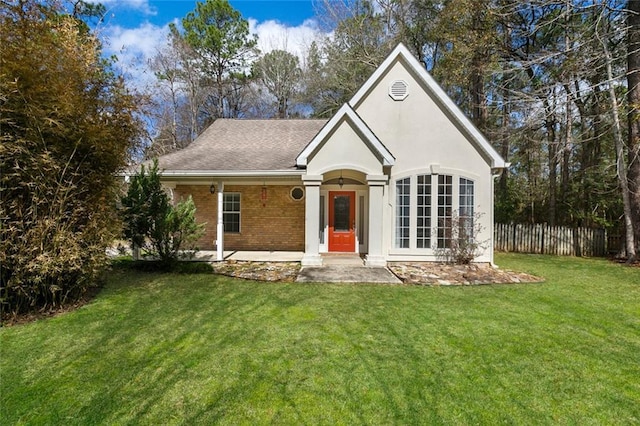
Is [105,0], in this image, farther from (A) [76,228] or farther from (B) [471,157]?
(B) [471,157]

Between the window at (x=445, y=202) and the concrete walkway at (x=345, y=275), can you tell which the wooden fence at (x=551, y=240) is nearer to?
the window at (x=445, y=202)

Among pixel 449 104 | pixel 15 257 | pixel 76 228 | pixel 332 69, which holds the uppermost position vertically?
pixel 332 69

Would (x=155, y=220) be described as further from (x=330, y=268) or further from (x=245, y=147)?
(x=245, y=147)

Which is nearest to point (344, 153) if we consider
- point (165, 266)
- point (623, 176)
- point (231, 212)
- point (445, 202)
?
point (445, 202)

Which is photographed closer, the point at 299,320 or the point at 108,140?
the point at 299,320

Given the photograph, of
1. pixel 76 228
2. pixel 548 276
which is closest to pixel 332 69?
pixel 548 276

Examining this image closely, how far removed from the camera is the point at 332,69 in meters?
22.1

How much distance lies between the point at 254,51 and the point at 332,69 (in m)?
8.23

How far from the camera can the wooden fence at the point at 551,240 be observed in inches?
508

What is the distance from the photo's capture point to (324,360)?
3.93 m

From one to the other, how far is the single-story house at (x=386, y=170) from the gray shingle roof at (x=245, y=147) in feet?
0.35

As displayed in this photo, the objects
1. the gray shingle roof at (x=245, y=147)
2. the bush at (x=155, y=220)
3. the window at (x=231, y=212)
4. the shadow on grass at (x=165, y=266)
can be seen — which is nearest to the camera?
the bush at (x=155, y=220)

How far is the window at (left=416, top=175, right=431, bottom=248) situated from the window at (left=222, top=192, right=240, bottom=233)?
690 cm

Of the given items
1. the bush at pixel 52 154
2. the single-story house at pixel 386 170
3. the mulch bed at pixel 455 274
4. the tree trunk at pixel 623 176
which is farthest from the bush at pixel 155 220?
the tree trunk at pixel 623 176
